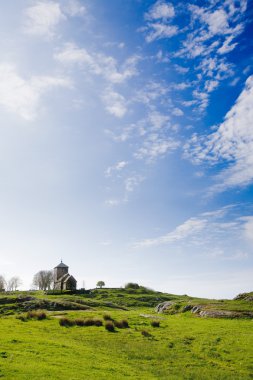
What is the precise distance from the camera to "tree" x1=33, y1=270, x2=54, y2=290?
511 feet

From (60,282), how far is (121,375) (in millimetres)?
99494

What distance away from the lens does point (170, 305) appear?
203ft

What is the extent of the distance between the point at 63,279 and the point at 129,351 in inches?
3554

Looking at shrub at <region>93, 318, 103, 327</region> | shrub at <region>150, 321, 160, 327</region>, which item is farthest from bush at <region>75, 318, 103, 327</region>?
shrub at <region>150, 321, 160, 327</region>

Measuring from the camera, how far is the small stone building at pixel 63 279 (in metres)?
110

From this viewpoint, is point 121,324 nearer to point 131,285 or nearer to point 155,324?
point 155,324

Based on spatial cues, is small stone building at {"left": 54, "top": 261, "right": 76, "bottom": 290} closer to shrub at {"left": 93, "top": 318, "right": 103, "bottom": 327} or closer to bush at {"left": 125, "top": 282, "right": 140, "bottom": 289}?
bush at {"left": 125, "top": 282, "right": 140, "bottom": 289}

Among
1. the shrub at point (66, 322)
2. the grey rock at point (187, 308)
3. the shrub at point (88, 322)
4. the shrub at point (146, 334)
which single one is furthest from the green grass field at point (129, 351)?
the grey rock at point (187, 308)

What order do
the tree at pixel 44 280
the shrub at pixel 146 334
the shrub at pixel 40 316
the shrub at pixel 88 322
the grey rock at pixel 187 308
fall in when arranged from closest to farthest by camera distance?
the shrub at pixel 146 334 → the shrub at pixel 88 322 → the shrub at pixel 40 316 → the grey rock at pixel 187 308 → the tree at pixel 44 280

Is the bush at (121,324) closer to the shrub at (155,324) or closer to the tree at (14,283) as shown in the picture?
the shrub at (155,324)

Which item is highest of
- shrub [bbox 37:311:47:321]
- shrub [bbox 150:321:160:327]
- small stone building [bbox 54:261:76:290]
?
small stone building [bbox 54:261:76:290]

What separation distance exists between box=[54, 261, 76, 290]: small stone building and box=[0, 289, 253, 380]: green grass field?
70330 mm

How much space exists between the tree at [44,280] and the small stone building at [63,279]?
1402 inches

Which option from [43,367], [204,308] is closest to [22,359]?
[43,367]
